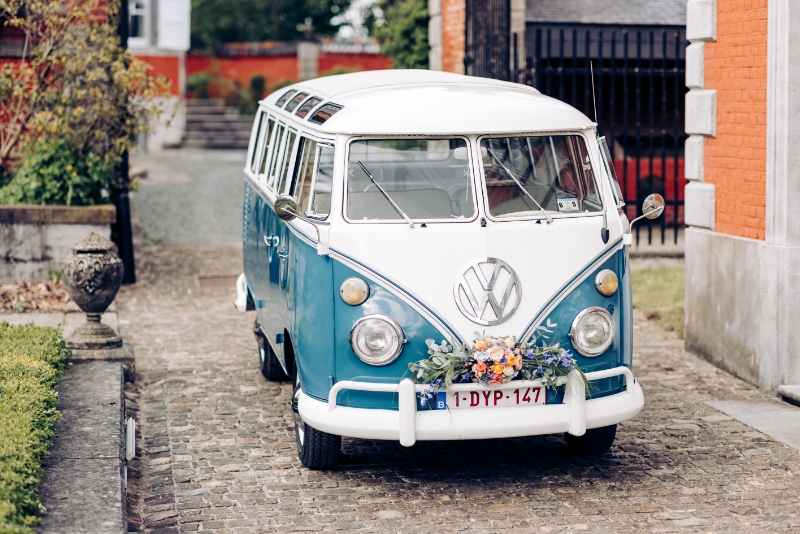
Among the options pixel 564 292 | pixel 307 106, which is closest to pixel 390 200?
pixel 564 292

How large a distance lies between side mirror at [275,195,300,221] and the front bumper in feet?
3.30

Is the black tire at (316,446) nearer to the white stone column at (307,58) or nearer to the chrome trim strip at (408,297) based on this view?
the chrome trim strip at (408,297)

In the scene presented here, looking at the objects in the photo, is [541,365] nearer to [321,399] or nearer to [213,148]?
[321,399]

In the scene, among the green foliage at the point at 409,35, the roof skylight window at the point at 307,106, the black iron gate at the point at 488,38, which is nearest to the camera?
the roof skylight window at the point at 307,106

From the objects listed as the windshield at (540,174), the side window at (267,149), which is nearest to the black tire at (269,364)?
the side window at (267,149)

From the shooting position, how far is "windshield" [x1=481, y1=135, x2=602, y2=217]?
6.04 metres

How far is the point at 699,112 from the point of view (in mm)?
8750

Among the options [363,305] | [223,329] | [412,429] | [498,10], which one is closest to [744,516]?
[412,429]

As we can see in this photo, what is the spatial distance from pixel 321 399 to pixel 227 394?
2387 millimetres

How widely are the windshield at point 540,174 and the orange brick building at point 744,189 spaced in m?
2.15

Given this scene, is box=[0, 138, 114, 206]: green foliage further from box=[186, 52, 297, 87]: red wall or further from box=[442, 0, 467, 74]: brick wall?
box=[186, 52, 297, 87]: red wall

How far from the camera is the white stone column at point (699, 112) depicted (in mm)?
8563

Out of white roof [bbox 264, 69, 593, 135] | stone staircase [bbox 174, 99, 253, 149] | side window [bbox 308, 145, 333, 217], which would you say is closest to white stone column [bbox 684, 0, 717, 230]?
white roof [bbox 264, 69, 593, 135]

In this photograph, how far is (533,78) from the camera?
1381 cm
